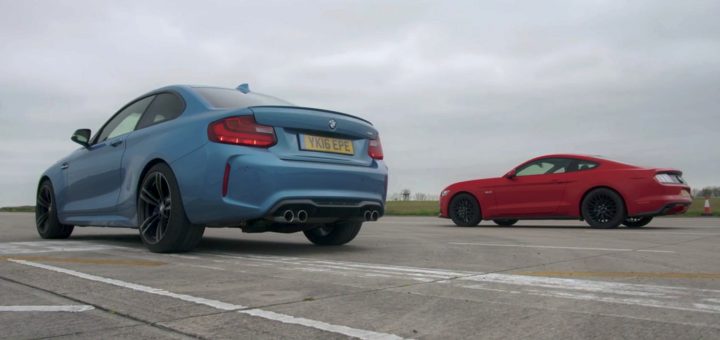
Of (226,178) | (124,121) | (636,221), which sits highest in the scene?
(124,121)

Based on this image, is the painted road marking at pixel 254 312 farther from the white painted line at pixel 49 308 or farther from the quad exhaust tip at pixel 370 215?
the quad exhaust tip at pixel 370 215

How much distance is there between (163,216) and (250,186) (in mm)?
1123

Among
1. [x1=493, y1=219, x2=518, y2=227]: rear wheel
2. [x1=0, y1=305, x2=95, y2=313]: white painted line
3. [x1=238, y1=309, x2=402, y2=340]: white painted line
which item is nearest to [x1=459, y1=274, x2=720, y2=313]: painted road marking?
[x1=238, y1=309, x2=402, y2=340]: white painted line

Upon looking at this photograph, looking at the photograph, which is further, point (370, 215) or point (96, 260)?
point (370, 215)

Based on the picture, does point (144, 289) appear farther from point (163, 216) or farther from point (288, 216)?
point (163, 216)

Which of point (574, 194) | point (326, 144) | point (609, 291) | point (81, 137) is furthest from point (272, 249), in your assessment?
point (574, 194)

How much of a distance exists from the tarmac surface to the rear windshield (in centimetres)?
139

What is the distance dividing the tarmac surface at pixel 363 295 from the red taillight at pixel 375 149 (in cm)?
99

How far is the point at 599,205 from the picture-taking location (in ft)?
34.9

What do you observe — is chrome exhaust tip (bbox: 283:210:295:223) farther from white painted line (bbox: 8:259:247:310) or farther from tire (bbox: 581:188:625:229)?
tire (bbox: 581:188:625:229)

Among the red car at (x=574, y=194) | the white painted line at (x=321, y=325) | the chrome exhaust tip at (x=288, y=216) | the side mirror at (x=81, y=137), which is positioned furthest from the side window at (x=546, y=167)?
the white painted line at (x=321, y=325)

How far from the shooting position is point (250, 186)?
5.06 m

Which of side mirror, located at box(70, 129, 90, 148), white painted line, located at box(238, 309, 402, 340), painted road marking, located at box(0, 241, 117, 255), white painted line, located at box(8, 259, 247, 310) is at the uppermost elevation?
side mirror, located at box(70, 129, 90, 148)

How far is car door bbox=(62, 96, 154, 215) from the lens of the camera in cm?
655
